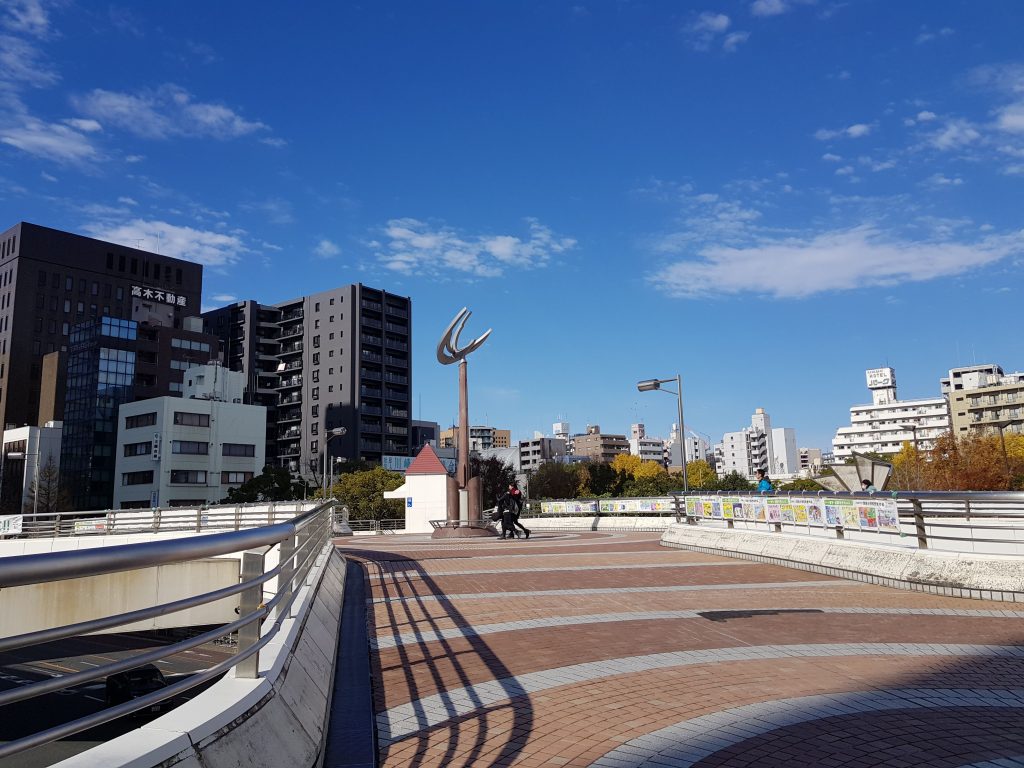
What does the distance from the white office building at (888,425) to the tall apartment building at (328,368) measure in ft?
266

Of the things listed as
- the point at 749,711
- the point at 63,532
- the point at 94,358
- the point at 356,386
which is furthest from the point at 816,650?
the point at 356,386

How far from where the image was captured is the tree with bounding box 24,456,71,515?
72.0 metres

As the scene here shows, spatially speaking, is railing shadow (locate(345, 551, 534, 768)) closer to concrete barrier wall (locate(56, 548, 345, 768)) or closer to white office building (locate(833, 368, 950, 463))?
concrete barrier wall (locate(56, 548, 345, 768))

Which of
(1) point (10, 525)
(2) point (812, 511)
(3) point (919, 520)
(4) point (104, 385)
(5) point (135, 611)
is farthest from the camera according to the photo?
(4) point (104, 385)

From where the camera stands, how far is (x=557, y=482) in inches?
3041

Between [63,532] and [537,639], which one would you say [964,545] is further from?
[63,532]

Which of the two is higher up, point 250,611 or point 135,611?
point 135,611

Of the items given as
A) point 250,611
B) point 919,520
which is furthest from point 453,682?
point 919,520

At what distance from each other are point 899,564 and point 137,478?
252 ft

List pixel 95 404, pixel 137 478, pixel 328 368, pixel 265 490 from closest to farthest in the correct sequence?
pixel 265 490
pixel 137 478
pixel 95 404
pixel 328 368

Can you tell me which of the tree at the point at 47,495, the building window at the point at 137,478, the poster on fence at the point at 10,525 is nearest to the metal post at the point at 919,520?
the poster on fence at the point at 10,525

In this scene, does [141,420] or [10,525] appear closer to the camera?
[10,525]

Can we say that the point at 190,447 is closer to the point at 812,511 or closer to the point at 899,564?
the point at 812,511

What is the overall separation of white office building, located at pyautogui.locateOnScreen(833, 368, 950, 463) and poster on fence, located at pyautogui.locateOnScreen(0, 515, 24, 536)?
417 feet
